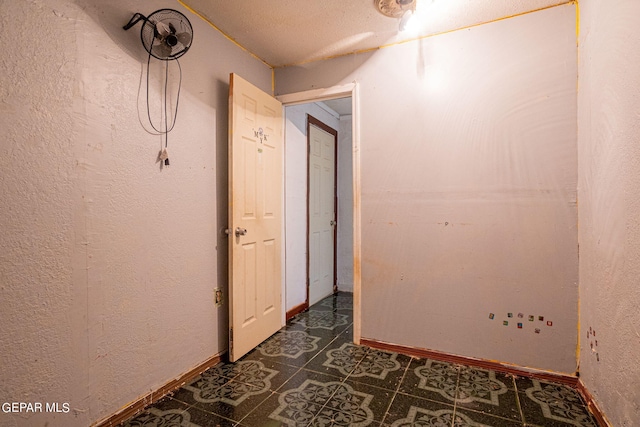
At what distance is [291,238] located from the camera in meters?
3.31

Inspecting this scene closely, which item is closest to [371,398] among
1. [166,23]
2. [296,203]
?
[296,203]

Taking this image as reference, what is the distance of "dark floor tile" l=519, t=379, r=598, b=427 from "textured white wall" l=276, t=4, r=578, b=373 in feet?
Answer: 0.52

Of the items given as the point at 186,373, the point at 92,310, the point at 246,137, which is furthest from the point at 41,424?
the point at 246,137

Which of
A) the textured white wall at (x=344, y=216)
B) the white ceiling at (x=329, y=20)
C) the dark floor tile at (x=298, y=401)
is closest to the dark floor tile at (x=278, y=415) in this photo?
the dark floor tile at (x=298, y=401)

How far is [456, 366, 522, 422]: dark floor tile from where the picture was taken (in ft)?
5.82

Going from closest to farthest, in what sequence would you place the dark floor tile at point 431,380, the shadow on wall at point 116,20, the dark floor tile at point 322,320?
the shadow on wall at point 116,20
the dark floor tile at point 431,380
the dark floor tile at point 322,320

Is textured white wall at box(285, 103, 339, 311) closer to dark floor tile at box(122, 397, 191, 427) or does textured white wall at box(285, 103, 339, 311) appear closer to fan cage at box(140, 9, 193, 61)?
fan cage at box(140, 9, 193, 61)

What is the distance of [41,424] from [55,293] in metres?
0.55

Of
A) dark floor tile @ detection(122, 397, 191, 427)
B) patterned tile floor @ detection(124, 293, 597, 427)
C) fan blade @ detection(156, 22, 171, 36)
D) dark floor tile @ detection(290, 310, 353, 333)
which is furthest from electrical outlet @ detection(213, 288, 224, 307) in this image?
fan blade @ detection(156, 22, 171, 36)

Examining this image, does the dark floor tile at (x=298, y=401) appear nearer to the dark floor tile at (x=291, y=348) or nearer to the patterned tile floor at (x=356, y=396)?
the patterned tile floor at (x=356, y=396)

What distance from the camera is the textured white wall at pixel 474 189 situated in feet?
6.82

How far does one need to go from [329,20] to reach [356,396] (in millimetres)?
2468

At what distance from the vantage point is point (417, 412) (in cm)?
174

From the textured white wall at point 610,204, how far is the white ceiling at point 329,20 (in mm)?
641
